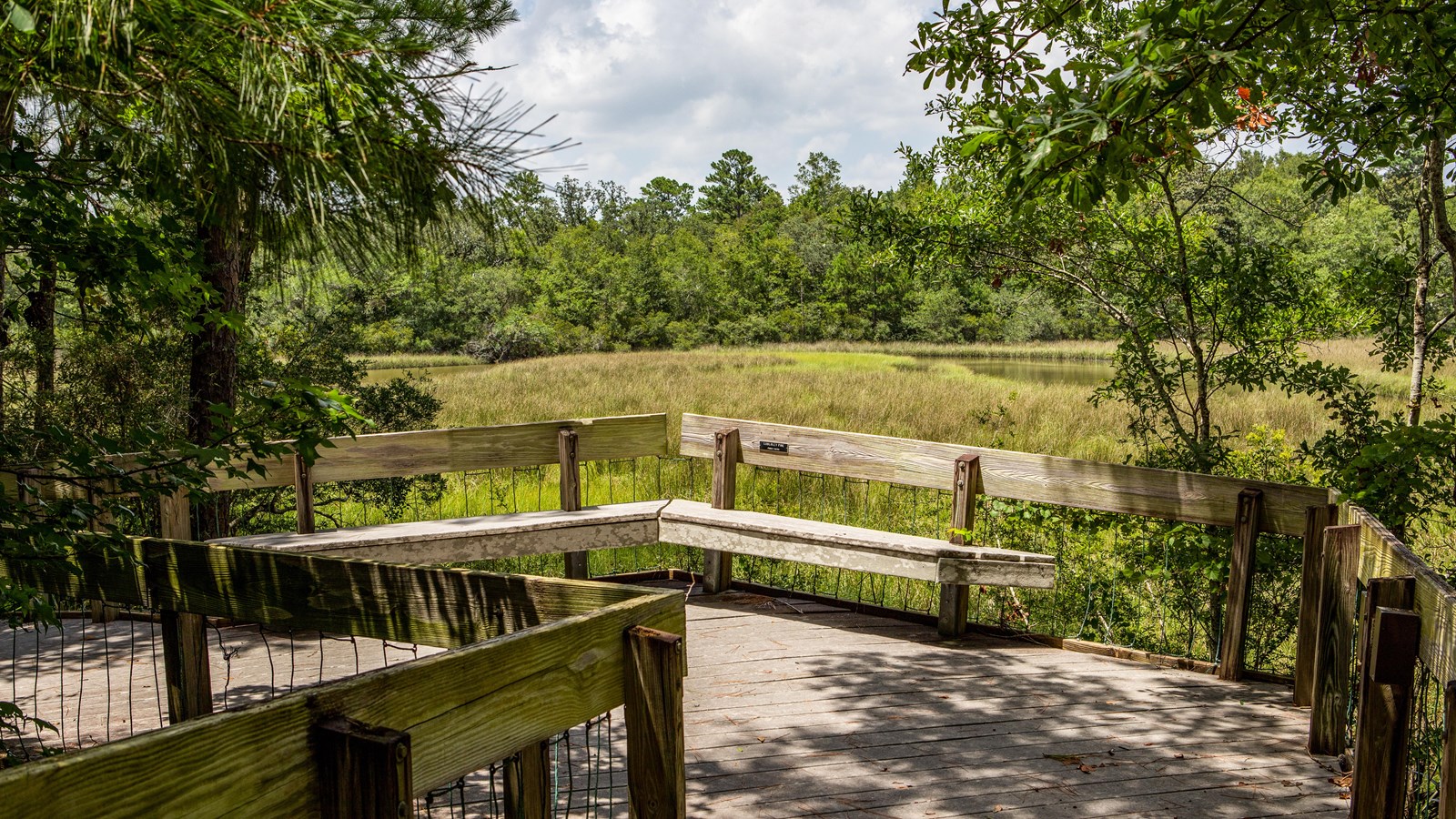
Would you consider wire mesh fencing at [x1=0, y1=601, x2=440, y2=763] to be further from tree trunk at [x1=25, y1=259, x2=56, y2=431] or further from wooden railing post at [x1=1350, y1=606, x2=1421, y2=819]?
wooden railing post at [x1=1350, y1=606, x2=1421, y2=819]

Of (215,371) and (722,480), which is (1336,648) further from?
(215,371)

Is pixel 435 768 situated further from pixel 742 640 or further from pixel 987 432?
pixel 987 432

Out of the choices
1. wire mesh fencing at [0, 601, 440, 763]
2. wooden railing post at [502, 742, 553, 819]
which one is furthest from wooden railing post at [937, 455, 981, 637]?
wooden railing post at [502, 742, 553, 819]

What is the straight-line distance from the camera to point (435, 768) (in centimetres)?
159

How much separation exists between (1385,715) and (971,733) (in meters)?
1.57

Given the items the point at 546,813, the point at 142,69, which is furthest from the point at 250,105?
the point at 546,813

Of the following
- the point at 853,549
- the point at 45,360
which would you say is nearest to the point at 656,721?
the point at 853,549

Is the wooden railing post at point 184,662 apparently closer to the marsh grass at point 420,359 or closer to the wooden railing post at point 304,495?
the wooden railing post at point 304,495

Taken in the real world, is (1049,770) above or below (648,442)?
below

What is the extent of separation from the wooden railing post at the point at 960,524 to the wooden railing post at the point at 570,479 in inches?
85.0

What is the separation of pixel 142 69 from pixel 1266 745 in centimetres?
444

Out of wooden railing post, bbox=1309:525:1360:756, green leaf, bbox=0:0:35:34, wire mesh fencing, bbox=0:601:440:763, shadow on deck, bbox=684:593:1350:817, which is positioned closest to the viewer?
green leaf, bbox=0:0:35:34

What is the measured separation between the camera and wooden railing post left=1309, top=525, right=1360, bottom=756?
3.82 meters

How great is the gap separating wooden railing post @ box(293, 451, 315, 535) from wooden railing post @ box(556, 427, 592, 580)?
54.7 inches
